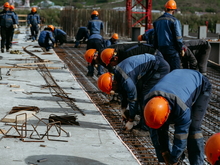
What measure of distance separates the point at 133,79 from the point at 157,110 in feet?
5.48

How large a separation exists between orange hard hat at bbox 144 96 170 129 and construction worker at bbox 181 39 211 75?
3553 millimetres

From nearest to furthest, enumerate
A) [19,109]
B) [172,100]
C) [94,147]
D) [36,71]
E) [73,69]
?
[172,100] < [94,147] < [19,109] < [36,71] < [73,69]

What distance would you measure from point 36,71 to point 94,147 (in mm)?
5659

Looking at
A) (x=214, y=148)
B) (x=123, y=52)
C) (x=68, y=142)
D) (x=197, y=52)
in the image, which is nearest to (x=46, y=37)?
(x=197, y=52)

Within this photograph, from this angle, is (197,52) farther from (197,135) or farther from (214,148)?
(214,148)

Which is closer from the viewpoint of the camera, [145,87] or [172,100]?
[172,100]

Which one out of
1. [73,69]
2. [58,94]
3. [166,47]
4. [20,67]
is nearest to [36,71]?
[20,67]

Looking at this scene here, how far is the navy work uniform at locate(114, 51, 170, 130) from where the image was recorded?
15.0 ft

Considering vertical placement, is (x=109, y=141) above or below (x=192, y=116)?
below

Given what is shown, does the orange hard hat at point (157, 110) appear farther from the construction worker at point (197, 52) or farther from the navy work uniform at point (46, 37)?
the navy work uniform at point (46, 37)

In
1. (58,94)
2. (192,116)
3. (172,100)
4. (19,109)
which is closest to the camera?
(172,100)

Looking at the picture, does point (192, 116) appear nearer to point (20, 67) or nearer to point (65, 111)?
point (65, 111)

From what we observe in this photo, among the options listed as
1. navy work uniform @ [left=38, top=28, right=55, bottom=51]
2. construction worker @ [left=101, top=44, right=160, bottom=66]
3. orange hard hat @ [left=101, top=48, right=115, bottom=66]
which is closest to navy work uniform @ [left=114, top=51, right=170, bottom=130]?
construction worker @ [left=101, top=44, right=160, bottom=66]

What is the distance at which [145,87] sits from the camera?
16.3 ft
